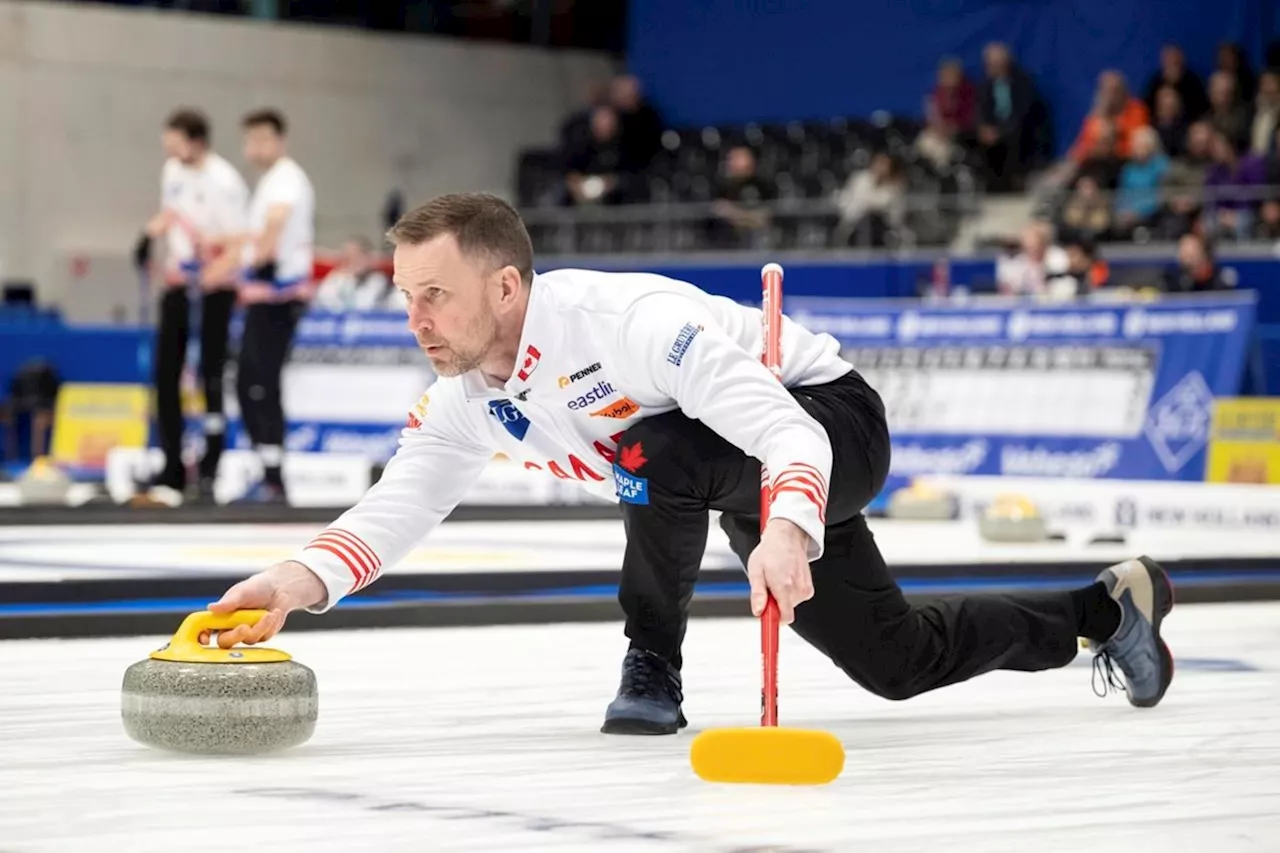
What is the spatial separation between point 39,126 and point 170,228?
10134mm

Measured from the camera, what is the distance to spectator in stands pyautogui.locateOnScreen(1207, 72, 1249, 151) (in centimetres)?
1498

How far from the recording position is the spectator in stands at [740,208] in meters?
16.4

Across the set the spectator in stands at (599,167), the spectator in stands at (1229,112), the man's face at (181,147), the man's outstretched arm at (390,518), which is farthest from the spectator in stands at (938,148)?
the man's outstretched arm at (390,518)

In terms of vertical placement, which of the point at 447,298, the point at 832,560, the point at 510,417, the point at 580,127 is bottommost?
the point at 832,560

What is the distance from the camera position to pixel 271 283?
983 centimetres

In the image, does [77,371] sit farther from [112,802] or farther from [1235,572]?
[112,802]

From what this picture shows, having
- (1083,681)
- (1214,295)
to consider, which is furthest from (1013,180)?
(1083,681)

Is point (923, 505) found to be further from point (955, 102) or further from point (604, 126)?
point (604, 126)

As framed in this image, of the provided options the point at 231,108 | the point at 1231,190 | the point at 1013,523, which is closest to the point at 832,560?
the point at 1013,523

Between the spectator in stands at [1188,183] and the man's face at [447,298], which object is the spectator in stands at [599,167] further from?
the man's face at [447,298]

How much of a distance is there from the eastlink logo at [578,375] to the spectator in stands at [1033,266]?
31.1 feet

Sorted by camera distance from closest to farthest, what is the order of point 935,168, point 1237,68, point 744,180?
point 1237,68, point 935,168, point 744,180

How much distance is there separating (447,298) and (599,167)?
16211 millimetres

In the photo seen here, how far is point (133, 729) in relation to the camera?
10.4 ft
